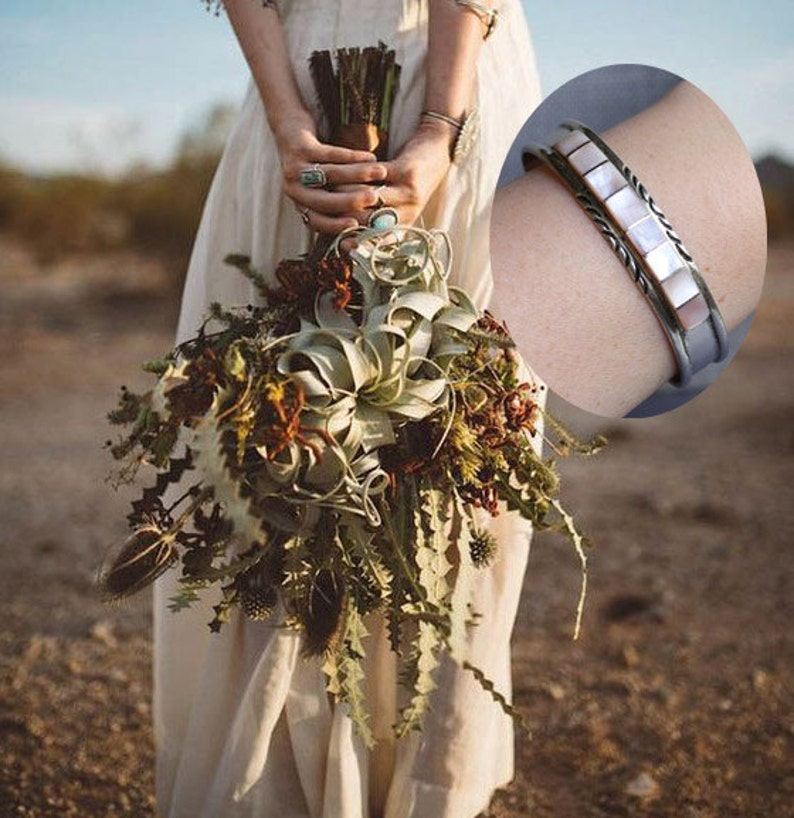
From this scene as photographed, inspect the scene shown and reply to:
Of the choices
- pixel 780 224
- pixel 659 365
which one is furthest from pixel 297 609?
pixel 780 224

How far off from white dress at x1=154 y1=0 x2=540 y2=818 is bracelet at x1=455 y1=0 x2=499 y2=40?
71 millimetres

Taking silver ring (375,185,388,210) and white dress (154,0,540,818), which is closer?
silver ring (375,185,388,210)

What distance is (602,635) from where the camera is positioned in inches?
131

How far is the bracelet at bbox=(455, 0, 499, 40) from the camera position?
5.52ft

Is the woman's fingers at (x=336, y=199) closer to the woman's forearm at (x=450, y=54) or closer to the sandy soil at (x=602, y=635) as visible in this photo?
the woman's forearm at (x=450, y=54)

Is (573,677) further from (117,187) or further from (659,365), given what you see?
(117,187)

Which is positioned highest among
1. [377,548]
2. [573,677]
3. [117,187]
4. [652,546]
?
[377,548]

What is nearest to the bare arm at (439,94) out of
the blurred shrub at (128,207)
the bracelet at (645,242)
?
the bracelet at (645,242)

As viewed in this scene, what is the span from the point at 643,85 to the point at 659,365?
48cm

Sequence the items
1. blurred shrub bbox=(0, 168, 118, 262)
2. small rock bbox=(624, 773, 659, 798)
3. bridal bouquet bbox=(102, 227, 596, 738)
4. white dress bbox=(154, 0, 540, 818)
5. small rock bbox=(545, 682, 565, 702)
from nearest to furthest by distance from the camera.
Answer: bridal bouquet bbox=(102, 227, 596, 738) → white dress bbox=(154, 0, 540, 818) → small rock bbox=(624, 773, 659, 798) → small rock bbox=(545, 682, 565, 702) → blurred shrub bbox=(0, 168, 118, 262)

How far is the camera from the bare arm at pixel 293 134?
1621mm

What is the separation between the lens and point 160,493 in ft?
5.13

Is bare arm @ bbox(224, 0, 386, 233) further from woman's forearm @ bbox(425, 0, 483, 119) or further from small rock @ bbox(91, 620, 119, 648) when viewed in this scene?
small rock @ bbox(91, 620, 119, 648)

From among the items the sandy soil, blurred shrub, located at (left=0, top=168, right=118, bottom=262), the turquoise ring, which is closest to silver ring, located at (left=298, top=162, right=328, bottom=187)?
the turquoise ring
